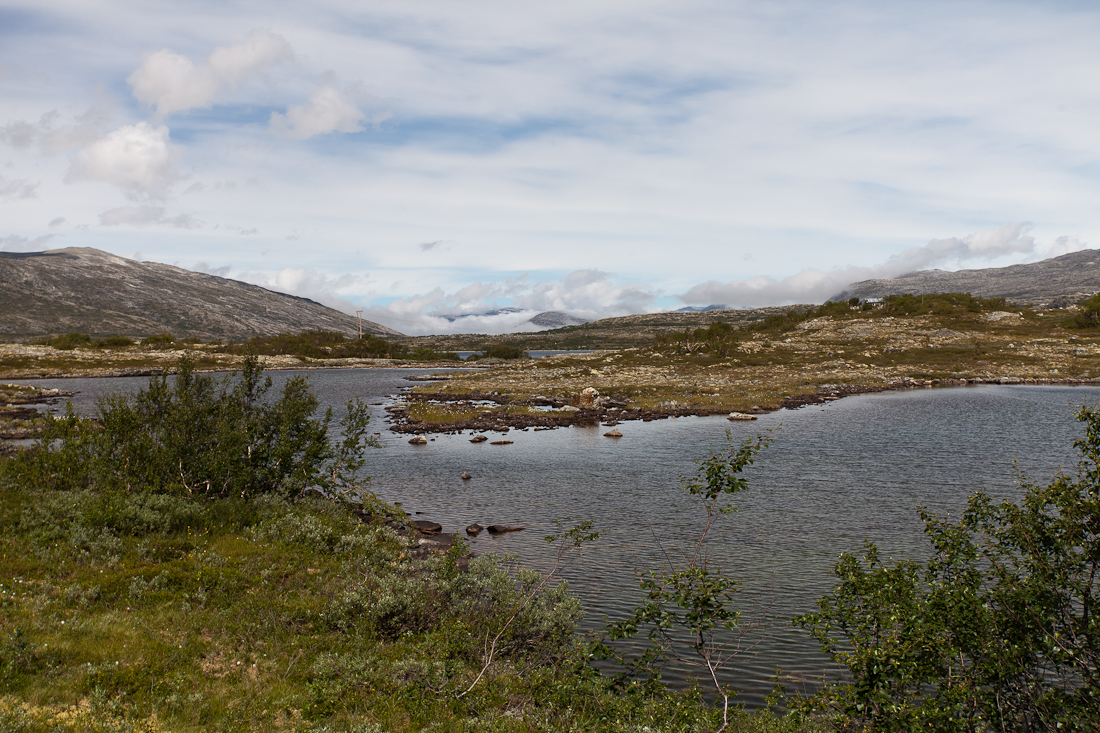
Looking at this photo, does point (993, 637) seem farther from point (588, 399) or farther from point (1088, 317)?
point (1088, 317)

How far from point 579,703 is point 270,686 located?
6.64 m

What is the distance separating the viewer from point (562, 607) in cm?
1603

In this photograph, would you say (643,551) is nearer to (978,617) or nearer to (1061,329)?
(978,617)

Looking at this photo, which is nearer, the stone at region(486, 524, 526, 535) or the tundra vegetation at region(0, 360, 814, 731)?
the tundra vegetation at region(0, 360, 814, 731)

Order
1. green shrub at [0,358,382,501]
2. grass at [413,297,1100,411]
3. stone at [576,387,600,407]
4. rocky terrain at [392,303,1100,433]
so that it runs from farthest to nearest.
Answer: grass at [413,297,1100,411] < stone at [576,387,600,407] < rocky terrain at [392,303,1100,433] < green shrub at [0,358,382,501]

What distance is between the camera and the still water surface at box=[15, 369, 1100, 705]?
2119 cm

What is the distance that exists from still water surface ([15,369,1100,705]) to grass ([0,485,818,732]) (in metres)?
4.55

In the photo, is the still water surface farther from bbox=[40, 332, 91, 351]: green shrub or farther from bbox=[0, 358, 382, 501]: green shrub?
bbox=[40, 332, 91, 351]: green shrub

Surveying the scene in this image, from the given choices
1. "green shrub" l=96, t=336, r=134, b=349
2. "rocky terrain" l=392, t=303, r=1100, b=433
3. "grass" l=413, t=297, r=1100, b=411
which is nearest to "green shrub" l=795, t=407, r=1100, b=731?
"rocky terrain" l=392, t=303, r=1100, b=433

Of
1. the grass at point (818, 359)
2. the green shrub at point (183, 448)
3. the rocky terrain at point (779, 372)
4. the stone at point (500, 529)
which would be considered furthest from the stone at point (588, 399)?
the green shrub at point (183, 448)

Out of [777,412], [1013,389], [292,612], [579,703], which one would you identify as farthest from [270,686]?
[1013,389]

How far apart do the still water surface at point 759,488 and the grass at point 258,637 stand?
4.55 meters

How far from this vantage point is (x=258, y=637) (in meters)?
14.3

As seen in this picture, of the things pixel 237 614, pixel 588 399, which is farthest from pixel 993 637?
pixel 588 399
